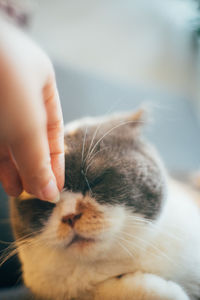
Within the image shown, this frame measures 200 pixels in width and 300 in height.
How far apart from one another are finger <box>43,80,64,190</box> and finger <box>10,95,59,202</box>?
6 centimetres

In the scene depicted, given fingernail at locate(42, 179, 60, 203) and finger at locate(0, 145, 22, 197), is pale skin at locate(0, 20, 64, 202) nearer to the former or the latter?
fingernail at locate(42, 179, 60, 203)

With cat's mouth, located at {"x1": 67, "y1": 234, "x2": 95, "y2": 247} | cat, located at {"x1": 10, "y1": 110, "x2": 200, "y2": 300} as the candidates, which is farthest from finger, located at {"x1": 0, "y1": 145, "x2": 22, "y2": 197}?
Result: cat's mouth, located at {"x1": 67, "y1": 234, "x2": 95, "y2": 247}

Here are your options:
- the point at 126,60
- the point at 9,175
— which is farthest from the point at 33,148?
the point at 126,60

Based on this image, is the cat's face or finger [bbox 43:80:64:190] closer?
finger [bbox 43:80:64:190]

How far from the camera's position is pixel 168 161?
1.25m

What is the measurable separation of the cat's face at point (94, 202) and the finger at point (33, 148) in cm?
14

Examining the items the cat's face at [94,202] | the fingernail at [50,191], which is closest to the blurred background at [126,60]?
the cat's face at [94,202]

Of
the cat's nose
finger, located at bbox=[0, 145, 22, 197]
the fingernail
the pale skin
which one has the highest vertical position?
the pale skin

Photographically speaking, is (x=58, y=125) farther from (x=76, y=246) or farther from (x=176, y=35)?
(x=176, y=35)

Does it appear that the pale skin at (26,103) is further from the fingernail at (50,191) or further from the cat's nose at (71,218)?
the cat's nose at (71,218)

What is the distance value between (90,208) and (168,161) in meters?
0.83

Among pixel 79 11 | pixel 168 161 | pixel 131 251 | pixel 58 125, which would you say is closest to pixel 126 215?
pixel 131 251

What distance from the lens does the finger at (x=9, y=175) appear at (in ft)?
1.51

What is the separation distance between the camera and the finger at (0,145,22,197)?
1.51 ft
